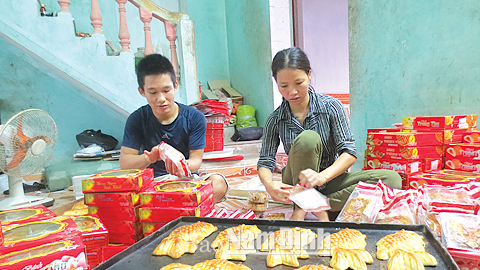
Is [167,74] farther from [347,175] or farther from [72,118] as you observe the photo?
[72,118]

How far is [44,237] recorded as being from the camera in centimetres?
83

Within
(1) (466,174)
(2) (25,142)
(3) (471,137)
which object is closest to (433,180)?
(1) (466,174)

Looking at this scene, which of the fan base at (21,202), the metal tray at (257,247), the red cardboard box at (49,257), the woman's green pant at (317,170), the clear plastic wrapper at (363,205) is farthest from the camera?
the fan base at (21,202)

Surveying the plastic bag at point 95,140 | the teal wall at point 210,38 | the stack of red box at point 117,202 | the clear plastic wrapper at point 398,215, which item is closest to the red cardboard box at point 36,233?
the stack of red box at point 117,202

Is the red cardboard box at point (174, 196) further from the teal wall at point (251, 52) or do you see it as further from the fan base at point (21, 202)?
the teal wall at point (251, 52)

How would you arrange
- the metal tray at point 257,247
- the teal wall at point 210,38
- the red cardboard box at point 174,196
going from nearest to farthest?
the metal tray at point 257,247
the red cardboard box at point 174,196
the teal wall at point 210,38

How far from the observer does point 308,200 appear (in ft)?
4.47

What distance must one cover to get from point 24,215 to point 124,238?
1.29 ft

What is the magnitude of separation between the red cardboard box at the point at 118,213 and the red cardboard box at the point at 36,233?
9.8 inches

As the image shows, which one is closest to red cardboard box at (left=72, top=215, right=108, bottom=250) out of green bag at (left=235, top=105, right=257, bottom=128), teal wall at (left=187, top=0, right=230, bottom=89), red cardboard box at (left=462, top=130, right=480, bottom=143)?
red cardboard box at (left=462, top=130, right=480, bottom=143)

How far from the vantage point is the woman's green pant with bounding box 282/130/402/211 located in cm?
155

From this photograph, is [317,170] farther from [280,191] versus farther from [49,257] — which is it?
[49,257]

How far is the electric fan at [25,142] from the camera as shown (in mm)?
2080

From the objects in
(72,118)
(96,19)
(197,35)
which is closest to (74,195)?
(72,118)
